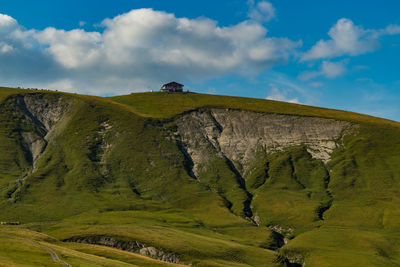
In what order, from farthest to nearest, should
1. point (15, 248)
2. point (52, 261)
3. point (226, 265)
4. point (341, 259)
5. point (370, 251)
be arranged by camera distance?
point (370, 251)
point (341, 259)
point (226, 265)
point (15, 248)
point (52, 261)

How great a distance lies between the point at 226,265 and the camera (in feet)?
497

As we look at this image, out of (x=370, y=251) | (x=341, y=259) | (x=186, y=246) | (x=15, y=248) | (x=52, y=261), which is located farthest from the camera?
(x=370, y=251)

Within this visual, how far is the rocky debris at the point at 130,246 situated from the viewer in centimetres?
15812

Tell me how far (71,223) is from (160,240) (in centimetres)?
5112

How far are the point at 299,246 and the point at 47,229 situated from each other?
349 ft

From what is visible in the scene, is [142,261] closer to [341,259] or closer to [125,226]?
[125,226]

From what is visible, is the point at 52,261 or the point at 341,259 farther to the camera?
the point at 341,259

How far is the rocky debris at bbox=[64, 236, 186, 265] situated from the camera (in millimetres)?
158125

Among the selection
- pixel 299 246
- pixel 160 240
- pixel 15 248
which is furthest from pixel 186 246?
pixel 15 248

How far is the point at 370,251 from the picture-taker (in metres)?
186

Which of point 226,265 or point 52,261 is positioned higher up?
point 52,261

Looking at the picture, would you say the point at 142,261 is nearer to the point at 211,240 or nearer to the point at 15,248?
the point at 15,248

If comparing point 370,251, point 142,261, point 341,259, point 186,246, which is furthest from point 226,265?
point 370,251

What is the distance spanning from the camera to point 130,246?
16412 centimetres
